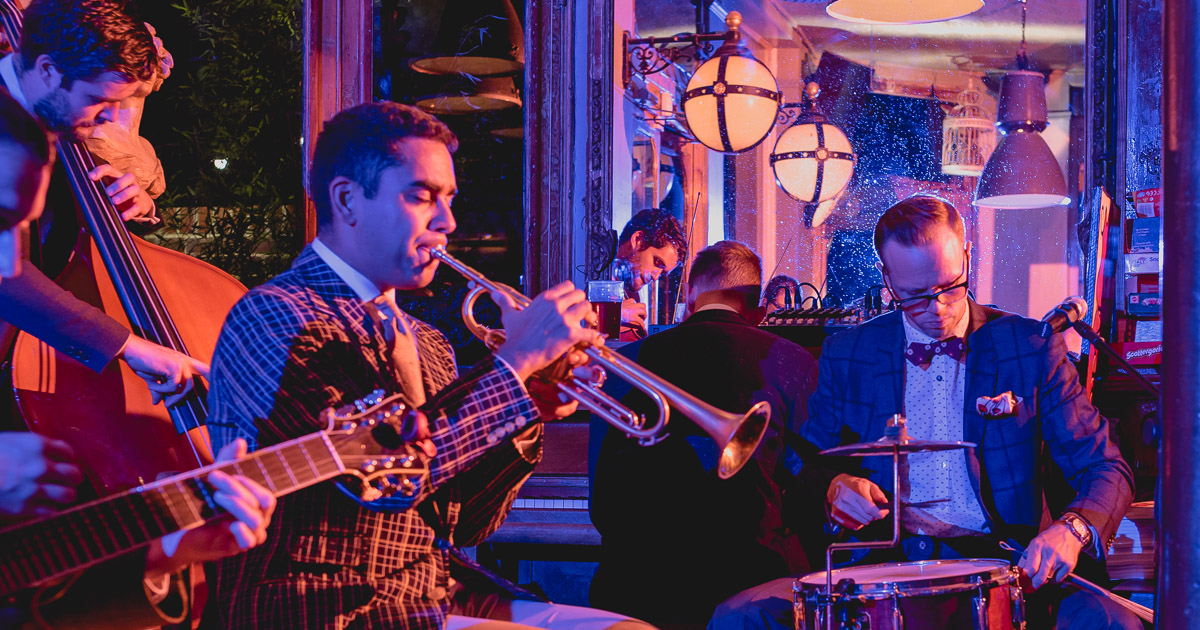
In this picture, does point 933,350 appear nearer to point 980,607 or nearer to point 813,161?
point 980,607

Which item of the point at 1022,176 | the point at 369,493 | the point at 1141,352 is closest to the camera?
the point at 369,493

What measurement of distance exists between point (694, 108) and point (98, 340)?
2.63 meters

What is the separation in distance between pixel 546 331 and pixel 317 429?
0.39 meters

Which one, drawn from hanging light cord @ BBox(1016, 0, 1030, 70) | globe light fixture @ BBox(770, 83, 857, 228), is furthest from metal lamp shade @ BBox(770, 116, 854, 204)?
hanging light cord @ BBox(1016, 0, 1030, 70)

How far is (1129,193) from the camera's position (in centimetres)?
367

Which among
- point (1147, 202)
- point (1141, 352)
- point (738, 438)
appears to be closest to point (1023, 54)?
point (1147, 202)

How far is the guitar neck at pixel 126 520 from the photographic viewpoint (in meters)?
1.23

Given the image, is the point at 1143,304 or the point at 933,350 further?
the point at 1143,304

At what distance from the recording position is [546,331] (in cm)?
162

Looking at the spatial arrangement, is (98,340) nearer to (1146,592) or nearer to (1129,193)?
(1146,592)

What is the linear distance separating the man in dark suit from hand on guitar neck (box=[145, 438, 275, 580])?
1.70 metres

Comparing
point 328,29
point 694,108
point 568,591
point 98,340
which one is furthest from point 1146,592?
point 328,29

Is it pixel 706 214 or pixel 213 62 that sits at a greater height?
pixel 213 62

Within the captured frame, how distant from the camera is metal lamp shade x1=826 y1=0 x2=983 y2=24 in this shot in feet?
12.7
